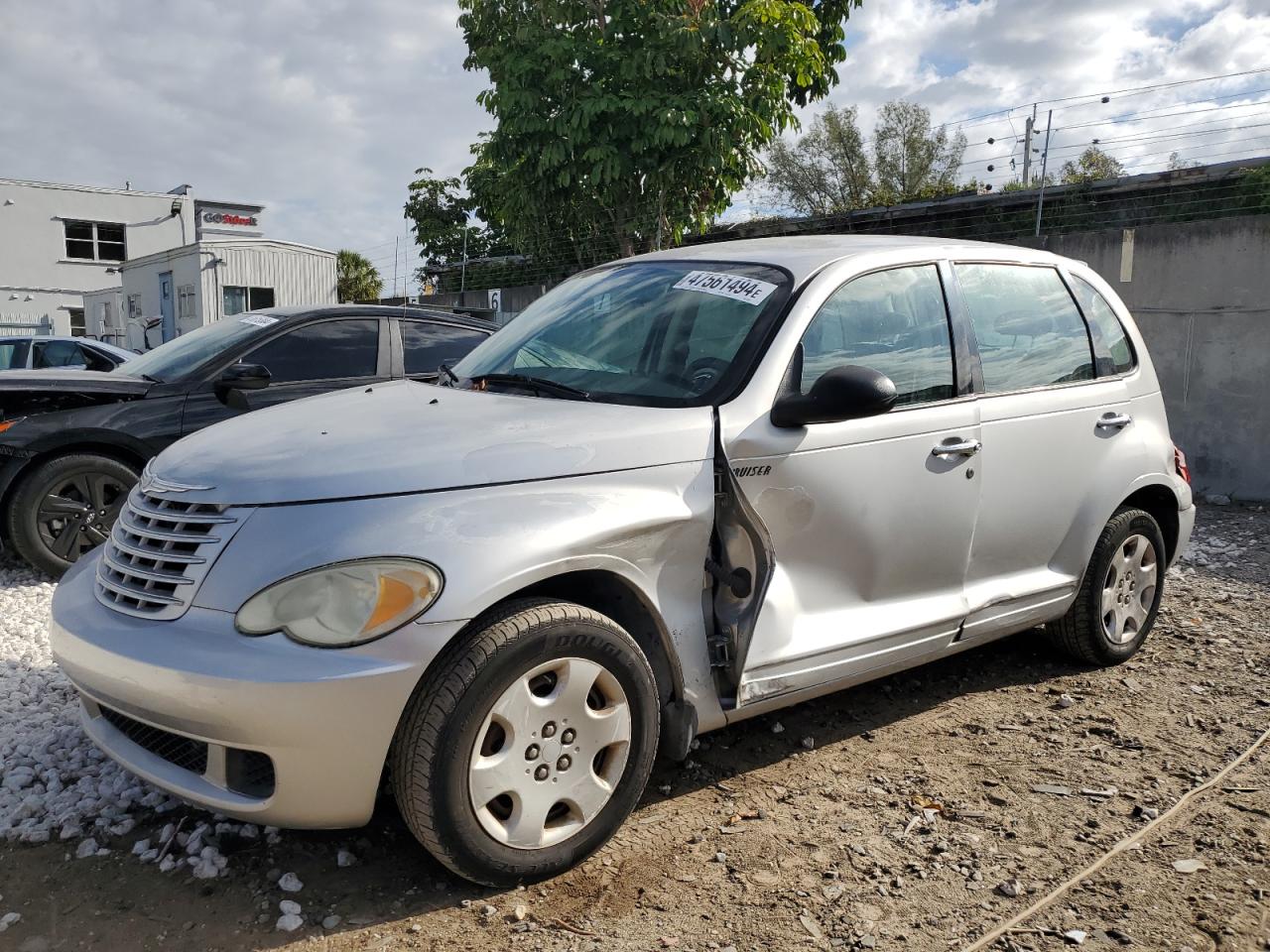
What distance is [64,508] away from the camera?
5.51 m

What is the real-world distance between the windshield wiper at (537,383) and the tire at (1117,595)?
2437mm

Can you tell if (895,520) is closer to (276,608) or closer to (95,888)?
(276,608)

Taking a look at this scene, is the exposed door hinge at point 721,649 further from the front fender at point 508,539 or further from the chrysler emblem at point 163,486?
the chrysler emblem at point 163,486

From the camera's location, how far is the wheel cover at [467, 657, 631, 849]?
2.53 metres

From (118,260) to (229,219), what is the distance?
14.1ft

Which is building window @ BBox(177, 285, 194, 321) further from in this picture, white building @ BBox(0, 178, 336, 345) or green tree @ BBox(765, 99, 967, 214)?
green tree @ BBox(765, 99, 967, 214)

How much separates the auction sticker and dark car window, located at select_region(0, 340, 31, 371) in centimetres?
1075

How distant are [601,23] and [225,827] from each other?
8.81 meters

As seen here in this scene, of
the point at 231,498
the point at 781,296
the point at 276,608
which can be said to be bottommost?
the point at 276,608

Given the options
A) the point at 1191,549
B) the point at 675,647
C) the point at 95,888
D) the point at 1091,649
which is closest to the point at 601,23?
the point at 1191,549

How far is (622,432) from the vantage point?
2881 mm

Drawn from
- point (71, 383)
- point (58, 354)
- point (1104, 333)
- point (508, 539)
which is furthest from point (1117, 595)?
point (58, 354)

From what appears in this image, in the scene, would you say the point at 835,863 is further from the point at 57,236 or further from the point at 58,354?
the point at 57,236

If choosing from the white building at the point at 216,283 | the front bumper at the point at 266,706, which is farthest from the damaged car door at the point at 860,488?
the white building at the point at 216,283
